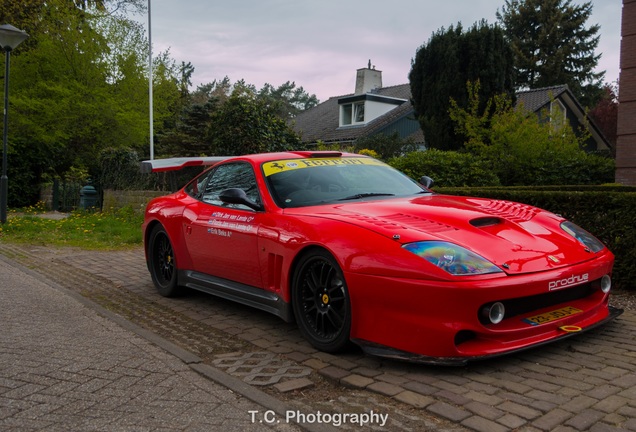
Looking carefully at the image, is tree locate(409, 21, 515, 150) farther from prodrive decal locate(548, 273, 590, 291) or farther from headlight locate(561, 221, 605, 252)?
prodrive decal locate(548, 273, 590, 291)

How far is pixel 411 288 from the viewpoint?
11.5 ft

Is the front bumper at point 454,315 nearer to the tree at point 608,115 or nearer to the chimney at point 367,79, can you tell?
the chimney at point 367,79

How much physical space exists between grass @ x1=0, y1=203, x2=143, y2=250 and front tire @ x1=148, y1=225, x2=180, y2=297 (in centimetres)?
386

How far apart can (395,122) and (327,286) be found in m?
32.1

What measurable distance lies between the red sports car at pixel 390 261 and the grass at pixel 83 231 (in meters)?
5.53

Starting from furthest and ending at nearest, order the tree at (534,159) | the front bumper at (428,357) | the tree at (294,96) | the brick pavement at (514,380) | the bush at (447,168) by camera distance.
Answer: the tree at (294,96) < the tree at (534,159) < the bush at (447,168) < the front bumper at (428,357) < the brick pavement at (514,380)

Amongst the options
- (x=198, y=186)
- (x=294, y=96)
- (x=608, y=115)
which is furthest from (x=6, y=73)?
(x=294, y=96)

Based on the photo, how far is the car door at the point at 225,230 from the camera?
480cm

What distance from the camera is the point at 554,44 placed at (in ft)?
152

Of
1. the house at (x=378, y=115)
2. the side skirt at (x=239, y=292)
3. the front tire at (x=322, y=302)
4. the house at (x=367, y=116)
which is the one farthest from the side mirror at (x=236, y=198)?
the house at (x=367, y=116)

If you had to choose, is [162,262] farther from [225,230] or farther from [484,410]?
[484,410]

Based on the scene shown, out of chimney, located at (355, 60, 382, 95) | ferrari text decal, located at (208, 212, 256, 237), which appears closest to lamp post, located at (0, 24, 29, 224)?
ferrari text decal, located at (208, 212, 256, 237)

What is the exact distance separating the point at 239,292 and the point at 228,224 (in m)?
0.59

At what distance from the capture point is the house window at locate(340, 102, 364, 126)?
119ft
